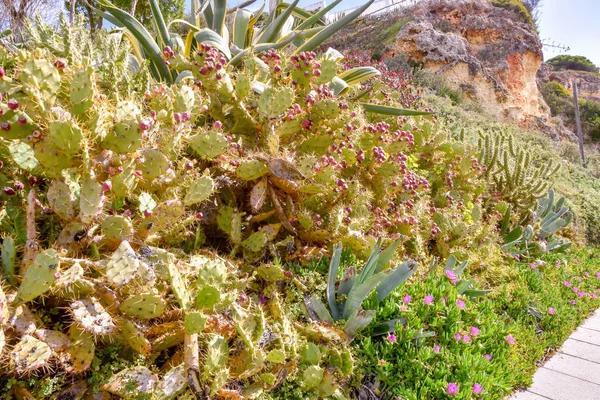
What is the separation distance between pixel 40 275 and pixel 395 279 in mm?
1880

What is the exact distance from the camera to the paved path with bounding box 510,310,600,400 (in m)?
2.78

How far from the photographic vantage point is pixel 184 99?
7.57 ft

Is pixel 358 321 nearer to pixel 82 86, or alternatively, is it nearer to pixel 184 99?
pixel 184 99

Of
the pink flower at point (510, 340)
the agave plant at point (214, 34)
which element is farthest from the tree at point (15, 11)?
the pink flower at point (510, 340)

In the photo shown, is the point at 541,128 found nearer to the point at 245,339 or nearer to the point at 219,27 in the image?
the point at 219,27

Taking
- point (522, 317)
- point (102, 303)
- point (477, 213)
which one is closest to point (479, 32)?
point (477, 213)

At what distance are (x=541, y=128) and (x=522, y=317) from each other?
14.7 meters

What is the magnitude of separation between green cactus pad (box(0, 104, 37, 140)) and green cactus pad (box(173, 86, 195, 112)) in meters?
0.76

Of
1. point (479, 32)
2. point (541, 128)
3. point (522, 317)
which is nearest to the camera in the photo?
point (522, 317)

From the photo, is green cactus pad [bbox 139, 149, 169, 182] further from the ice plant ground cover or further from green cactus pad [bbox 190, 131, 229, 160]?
green cactus pad [bbox 190, 131, 229, 160]

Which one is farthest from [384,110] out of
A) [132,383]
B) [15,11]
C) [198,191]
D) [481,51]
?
[481,51]

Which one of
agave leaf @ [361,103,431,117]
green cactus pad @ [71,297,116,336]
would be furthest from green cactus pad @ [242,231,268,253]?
agave leaf @ [361,103,431,117]

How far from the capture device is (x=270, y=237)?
105 inches

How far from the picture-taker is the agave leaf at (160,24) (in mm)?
3850
